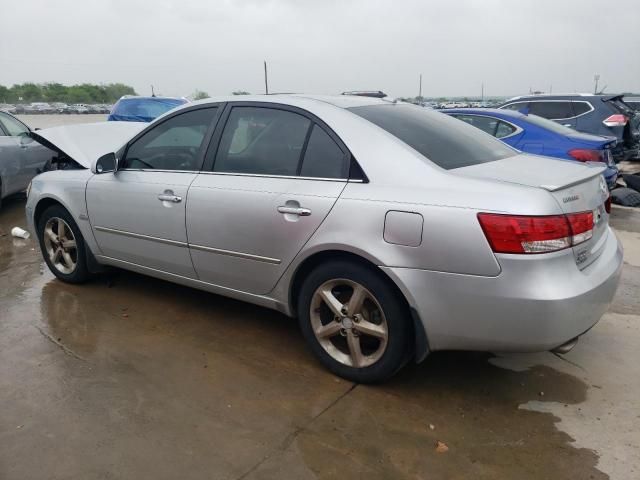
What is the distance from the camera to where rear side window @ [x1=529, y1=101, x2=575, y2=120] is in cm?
1009

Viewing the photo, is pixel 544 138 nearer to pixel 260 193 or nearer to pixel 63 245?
pixel 260 193

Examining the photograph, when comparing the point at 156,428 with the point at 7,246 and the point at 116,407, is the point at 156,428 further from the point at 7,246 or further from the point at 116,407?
the point at 7,246

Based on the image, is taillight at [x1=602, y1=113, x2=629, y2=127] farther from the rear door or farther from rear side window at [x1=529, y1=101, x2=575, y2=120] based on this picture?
the rear door

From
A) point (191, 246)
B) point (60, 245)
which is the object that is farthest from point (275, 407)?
point (60, 245)

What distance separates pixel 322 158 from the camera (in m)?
3.14

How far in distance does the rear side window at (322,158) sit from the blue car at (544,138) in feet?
15.6

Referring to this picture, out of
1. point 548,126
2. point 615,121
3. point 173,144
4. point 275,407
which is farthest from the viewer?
point 615,121

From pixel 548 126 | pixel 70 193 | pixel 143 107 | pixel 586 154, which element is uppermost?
pixel 143 107

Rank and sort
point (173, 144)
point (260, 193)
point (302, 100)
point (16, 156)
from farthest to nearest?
point (16, 156)
point (173, 144)
point (302, 100)
point (260, 193)

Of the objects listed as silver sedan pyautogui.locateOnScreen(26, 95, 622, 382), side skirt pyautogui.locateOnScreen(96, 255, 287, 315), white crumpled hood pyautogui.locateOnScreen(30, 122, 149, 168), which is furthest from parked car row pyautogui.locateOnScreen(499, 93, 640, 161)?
side skirt pyautogui.locateOnScreen(96, 255, 287, 315)

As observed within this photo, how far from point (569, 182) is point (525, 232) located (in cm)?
47

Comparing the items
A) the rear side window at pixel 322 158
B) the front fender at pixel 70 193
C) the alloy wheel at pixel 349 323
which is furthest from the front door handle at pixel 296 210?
the front fender at pixel 70 193

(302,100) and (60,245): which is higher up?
(302,100)

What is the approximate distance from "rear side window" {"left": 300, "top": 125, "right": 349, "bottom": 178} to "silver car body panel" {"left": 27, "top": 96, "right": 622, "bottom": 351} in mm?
61
